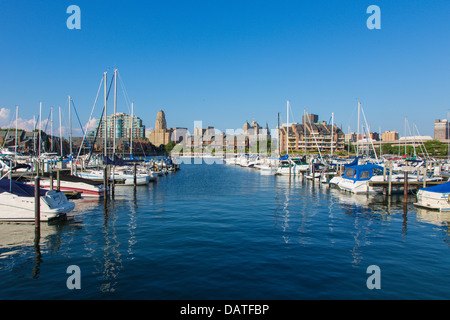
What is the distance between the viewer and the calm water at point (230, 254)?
12438mm

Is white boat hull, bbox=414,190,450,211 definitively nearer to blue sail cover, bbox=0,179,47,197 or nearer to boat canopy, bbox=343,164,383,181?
boat canopy, bbox=343,164,383,181

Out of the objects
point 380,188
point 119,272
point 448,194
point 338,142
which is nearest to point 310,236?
point 119,272

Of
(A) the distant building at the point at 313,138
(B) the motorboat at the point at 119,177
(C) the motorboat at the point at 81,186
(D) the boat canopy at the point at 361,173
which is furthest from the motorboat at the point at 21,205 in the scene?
(A) the distant building at the point at 313,138

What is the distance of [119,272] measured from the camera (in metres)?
14.1

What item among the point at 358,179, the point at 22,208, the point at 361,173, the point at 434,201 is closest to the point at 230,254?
the point at 22,208

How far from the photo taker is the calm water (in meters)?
12.4

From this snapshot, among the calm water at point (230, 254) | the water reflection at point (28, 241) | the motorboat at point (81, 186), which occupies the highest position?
the motorboat at point (81, 186)

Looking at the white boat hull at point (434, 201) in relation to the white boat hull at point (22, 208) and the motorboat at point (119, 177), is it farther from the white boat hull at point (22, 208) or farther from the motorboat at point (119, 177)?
the motorboat at point (119, 177)

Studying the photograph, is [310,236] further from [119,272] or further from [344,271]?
[119,272]

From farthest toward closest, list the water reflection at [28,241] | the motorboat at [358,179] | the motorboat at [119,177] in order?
the motorboat at [119,177] < the motorboat at [358,179] < the water reflection at [28,241]

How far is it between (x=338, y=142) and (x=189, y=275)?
18122cm

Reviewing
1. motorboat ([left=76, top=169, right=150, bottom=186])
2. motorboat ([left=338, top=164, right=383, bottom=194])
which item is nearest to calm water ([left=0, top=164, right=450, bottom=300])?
motorboat ([left=338, top=164, right=383, bottom=194])

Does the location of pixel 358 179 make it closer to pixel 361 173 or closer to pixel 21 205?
pixel 361 173

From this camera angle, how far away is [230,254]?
16.6 metres
